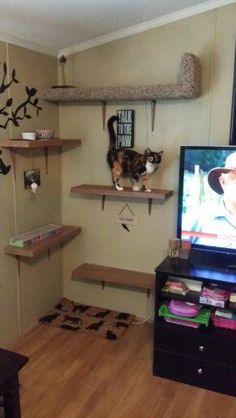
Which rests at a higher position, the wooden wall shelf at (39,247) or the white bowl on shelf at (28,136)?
the white bowl on shelf at (28,136)

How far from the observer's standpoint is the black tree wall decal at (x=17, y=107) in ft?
7.25

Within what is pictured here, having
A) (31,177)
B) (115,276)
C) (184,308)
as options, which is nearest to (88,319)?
(115,276)

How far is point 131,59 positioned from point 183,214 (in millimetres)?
1149

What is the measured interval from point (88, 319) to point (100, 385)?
2.37ft

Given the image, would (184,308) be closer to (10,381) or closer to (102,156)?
(10,381)

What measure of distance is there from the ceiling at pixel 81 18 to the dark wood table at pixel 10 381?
174 centimetres

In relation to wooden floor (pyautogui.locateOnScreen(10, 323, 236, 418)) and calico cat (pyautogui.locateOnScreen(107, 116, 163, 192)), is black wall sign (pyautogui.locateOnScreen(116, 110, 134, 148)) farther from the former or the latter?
wooden floor (pyautogui.locateOnScreen(10, 323, 236, 418))

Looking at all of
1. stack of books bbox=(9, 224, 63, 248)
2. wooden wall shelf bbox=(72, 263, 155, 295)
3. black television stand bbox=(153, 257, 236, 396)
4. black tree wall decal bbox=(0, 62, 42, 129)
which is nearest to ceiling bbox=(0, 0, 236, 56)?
black tree wall decal bbox=(0, 62, 42, 129)

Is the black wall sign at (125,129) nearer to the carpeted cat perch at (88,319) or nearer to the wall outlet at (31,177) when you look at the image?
the wall outlet at (31,177)

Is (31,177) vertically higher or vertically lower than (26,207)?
higher

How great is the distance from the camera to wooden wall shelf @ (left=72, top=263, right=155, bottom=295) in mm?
2586

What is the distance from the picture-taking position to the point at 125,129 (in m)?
2.58

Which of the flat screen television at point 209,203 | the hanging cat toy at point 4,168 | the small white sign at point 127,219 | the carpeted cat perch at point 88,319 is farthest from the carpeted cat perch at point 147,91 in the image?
the carpeted cat perch at point 88,319

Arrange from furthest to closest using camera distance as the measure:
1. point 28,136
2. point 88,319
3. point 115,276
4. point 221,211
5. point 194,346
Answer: point 88,319 < point 115,276 < point 28,136 < point 221,211 < point 194,346
